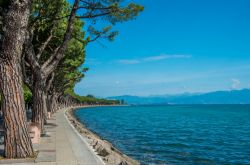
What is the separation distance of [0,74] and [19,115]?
1560 millimetres

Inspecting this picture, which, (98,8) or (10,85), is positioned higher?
(98,8)

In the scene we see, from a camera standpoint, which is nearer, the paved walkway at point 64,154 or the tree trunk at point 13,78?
the tree trunk at point 13,78

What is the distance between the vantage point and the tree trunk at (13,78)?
41.1ft

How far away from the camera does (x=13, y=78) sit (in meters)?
12.7

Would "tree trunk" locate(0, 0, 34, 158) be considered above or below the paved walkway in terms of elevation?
above

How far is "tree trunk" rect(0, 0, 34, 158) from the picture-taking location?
41.1 feet

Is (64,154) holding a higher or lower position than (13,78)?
lower

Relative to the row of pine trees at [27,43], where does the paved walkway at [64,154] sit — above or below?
below

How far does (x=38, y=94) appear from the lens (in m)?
21.5

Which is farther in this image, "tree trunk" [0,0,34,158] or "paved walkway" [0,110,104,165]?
"paved walkway" [0,110,104,165]

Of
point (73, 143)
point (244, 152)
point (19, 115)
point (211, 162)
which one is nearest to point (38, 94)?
point (73, 143)

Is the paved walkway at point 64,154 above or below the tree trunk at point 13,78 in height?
below

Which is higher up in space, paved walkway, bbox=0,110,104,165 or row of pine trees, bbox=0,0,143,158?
row of pine trees, bbox=0,0,143,158

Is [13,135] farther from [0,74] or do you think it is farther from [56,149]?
[56,149]
